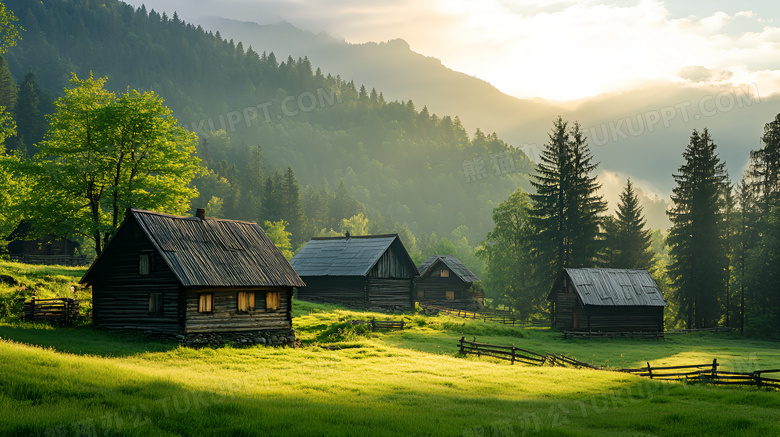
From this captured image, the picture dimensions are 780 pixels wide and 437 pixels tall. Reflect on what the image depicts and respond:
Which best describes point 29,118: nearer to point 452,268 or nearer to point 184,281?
point 452,268

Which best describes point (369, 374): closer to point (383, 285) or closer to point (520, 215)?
point (383, 285)

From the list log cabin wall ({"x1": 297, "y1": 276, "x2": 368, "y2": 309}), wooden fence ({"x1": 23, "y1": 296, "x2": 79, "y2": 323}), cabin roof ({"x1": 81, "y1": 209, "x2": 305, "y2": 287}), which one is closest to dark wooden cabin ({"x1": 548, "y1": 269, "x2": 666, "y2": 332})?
log cabin wall ({"x1": 297, "y1": 276, "x2": 368, "y2": 309})

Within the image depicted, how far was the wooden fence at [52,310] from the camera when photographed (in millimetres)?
29688

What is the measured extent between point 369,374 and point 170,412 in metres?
11.1

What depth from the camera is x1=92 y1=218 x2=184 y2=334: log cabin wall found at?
29359mm

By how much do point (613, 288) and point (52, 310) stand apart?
142 ft

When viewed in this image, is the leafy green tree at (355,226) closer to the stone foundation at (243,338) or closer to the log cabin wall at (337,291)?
the log cabin wall at (337,291)

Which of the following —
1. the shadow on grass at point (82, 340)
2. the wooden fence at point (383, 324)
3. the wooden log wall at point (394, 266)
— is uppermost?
the wooden log wall at point (394, 266)

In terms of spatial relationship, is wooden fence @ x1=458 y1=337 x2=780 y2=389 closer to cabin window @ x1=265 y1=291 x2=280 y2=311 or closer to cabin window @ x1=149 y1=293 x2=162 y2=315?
cabin window @ x1=265 y1=291 x2=280 y2=311

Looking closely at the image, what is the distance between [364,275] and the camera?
2111 inches

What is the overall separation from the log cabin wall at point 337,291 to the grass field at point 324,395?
76.0ft

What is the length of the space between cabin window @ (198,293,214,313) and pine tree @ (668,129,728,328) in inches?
1896

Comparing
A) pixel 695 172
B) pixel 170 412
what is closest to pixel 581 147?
pixel 695 172

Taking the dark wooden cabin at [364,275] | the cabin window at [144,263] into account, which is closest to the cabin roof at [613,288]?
the dark wooden cabin at [364,275]
